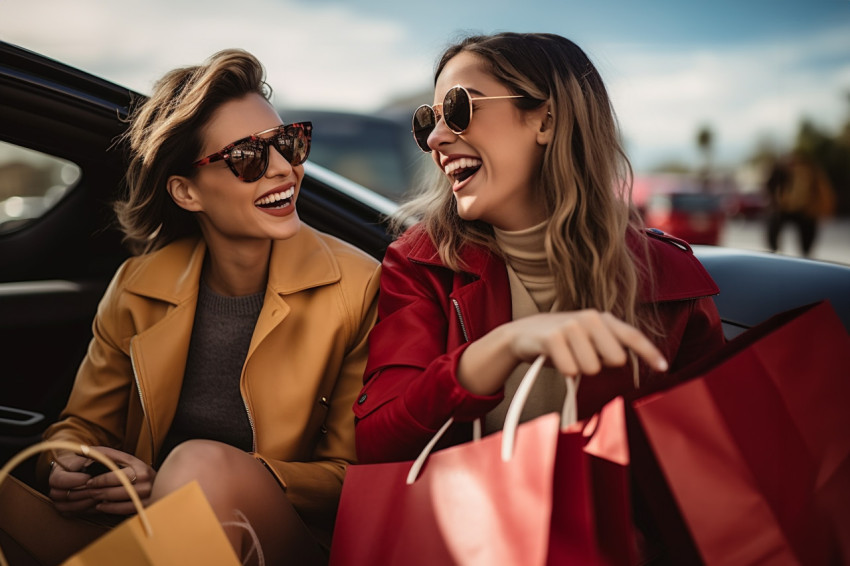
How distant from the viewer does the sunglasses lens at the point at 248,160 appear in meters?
1.90

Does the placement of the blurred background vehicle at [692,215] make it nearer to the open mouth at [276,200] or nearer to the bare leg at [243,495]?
the open mouth at [276,200]

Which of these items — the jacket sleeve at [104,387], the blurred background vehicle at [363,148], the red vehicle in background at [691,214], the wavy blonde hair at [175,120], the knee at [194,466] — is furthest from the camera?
the red vehicle in background at [691,214]

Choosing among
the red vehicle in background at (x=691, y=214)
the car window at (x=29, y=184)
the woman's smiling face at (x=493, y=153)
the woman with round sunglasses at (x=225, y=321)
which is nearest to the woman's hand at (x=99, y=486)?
the woman with round sunglasses at (x=225, y=321)

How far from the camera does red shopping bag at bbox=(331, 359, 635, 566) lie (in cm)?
110

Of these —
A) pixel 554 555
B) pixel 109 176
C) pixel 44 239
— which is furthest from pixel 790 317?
pixel 44 239

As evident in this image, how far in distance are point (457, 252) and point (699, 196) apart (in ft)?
33.8

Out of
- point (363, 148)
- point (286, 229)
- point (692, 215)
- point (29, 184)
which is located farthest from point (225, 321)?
point (692, 215)

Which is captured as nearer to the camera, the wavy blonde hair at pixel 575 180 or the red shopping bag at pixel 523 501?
the red shopping bag at pixel 523 501

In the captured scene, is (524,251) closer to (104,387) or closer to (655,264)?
(655,264)

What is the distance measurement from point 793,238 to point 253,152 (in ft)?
60.7

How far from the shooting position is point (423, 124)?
6.44 feet

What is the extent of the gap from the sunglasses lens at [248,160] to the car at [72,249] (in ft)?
1.01

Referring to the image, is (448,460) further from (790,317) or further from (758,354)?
(790,317)

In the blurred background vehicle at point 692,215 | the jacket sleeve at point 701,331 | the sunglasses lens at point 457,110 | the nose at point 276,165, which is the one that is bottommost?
the blurred background vehicle at point 692,215
